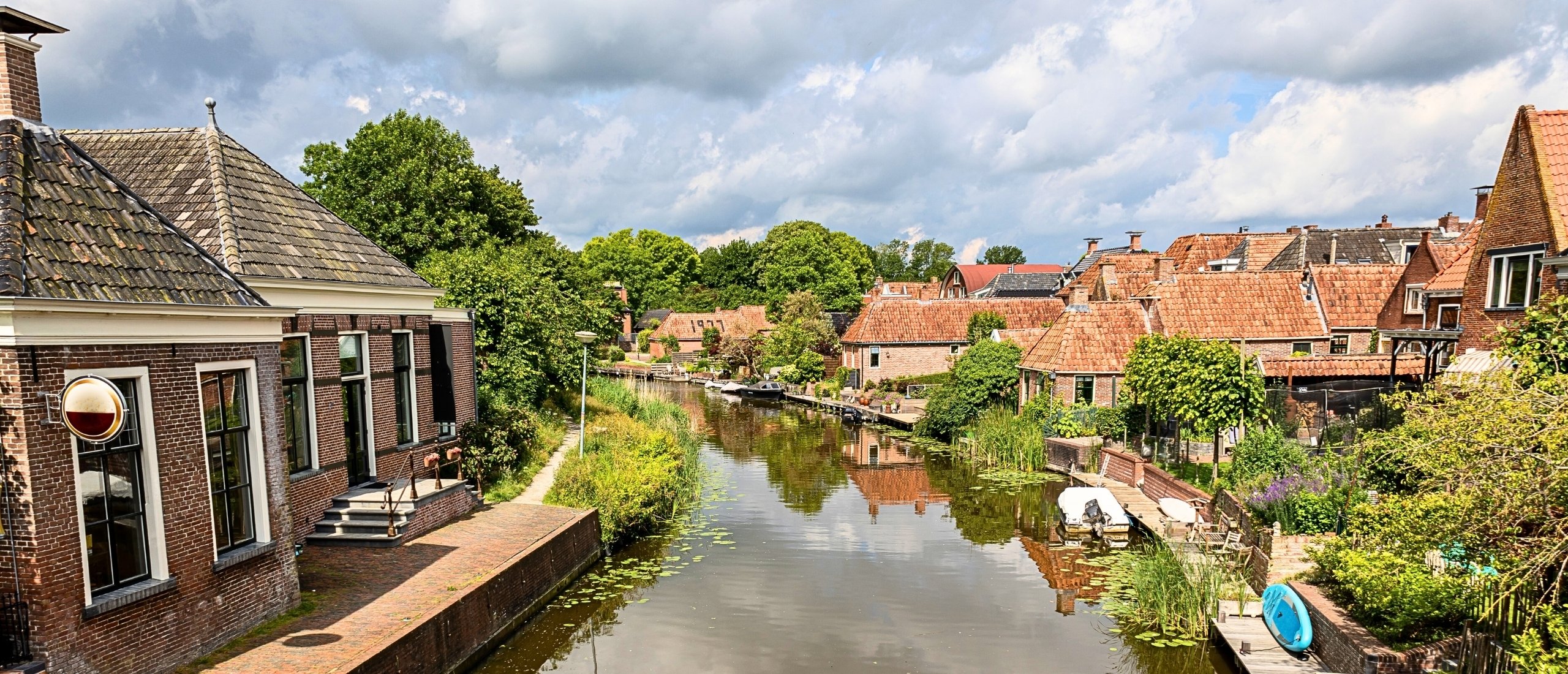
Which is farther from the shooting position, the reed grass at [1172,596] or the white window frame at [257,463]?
the reed grass at [1172,596]

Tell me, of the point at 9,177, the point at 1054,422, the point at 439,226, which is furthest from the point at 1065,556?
the point at 439,226

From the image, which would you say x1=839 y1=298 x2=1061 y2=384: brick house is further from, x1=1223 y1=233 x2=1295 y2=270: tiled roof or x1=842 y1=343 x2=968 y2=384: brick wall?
x1=1223 y1=233 x2=1295 y2=270: tiled roof

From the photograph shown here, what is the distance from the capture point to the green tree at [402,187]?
3052 cm

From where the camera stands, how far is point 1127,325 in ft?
94.4

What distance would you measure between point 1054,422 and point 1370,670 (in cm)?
1705

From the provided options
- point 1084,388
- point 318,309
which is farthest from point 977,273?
point 318,309

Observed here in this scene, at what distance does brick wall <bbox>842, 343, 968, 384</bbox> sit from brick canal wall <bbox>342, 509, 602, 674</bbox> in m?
27.8

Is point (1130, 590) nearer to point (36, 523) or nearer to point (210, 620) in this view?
point (210, 620)

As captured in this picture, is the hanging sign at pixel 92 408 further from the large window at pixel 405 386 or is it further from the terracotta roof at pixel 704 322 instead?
the terracotta roof at pixel 704 322

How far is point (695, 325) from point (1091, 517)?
52.8 metres

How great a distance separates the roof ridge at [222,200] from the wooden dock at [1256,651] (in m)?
14.5

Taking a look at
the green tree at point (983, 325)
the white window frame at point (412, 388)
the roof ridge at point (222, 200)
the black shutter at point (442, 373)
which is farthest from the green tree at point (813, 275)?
the roof ridge at point (222, 200)

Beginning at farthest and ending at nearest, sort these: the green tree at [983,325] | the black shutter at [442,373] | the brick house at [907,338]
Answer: the brick house at [907,338] → the green tree at [983,325] → the black shutter at [442,373]

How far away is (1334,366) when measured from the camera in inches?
933
